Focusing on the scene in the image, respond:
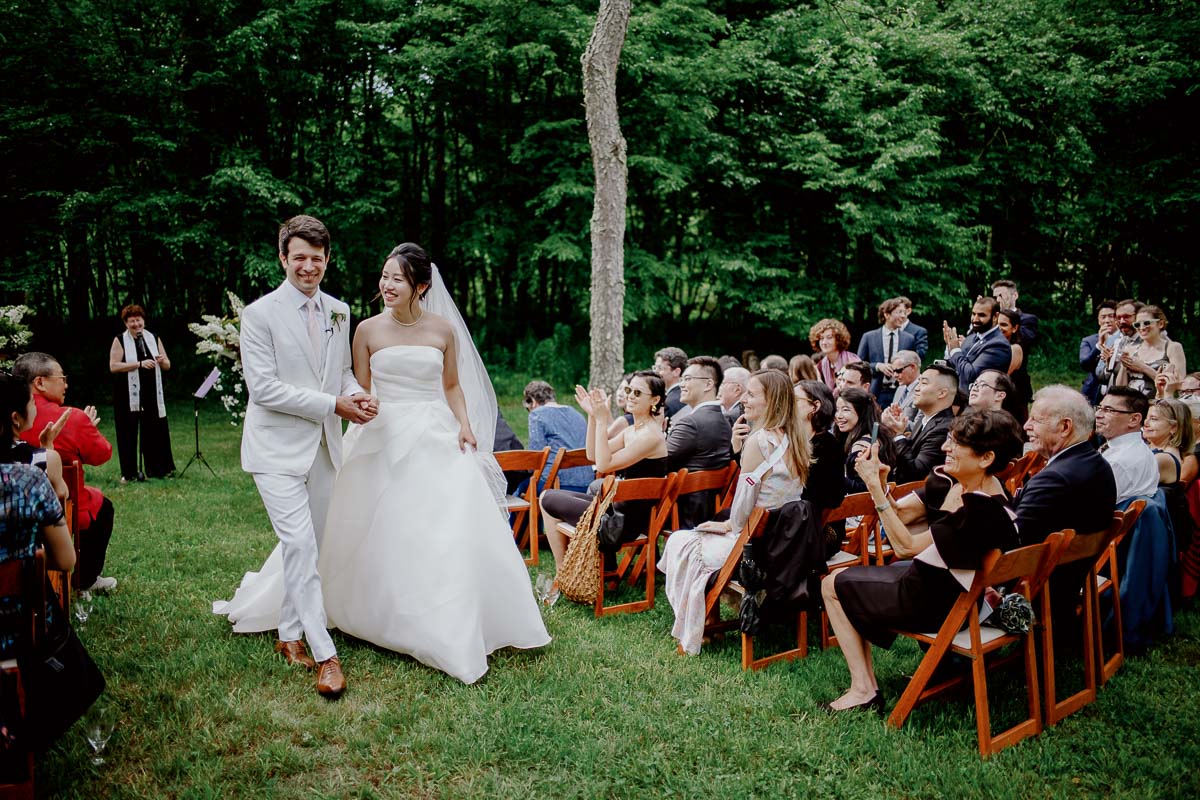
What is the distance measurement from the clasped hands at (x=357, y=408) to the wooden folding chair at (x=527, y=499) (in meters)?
1.37

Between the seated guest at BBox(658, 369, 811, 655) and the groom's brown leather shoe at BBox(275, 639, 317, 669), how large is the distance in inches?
76.1

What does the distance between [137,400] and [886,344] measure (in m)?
8.23

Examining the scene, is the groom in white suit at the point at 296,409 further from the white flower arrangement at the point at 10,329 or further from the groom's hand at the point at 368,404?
the white flower arrangement at the point at 10,329

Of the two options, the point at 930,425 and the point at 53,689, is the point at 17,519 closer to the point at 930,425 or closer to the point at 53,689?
the point at 53,689

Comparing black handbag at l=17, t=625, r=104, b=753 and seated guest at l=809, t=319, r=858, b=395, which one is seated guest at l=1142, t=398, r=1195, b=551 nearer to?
seated guest at l=809, t=319, r=858, b=395

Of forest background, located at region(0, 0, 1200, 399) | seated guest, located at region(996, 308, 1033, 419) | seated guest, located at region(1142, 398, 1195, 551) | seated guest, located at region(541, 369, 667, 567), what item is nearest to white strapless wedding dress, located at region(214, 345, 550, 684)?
seated guest, located at region(541, 369, 667, 567)

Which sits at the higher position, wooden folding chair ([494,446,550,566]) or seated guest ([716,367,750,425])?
seated guest ([716,367,750,425])

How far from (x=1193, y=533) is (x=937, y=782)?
3.15m

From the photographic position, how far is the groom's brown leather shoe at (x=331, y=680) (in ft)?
12.1

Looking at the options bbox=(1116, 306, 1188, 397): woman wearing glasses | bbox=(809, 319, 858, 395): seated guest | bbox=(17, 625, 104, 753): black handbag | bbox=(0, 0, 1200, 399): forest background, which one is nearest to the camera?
bbox=(17, 625, 104, 753): black handbag

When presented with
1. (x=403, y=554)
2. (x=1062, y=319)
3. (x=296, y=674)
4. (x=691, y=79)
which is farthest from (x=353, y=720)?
(x=1062, y=319)

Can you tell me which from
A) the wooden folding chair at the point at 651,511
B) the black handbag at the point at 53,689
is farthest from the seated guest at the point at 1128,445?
the black handbag at the point at 53,689

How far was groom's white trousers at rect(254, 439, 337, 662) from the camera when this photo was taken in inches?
151

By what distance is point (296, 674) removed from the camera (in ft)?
12.8
